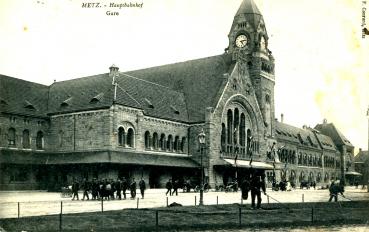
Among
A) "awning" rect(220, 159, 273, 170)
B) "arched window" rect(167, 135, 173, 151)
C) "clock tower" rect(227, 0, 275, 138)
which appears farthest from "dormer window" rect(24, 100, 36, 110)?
"clock tower" rect(227, 0, 275, 138)

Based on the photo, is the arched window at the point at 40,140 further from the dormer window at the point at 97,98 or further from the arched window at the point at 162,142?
the arched window at the point at 162,142

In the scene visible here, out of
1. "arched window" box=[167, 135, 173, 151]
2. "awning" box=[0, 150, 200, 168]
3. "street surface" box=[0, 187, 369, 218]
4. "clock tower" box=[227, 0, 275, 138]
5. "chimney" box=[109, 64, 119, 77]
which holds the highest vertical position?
"clock tower" box=[227, 0, 275, 138]

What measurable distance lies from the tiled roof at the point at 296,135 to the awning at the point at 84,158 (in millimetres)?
43267

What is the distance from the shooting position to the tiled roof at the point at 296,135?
93094 millimetres

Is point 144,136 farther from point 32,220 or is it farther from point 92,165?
point 32,220

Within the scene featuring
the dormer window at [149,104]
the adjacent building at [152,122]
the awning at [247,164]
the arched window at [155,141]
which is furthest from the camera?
the awning at [247,164]

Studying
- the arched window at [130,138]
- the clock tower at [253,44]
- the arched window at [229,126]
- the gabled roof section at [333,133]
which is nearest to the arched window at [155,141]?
the arched window at [130,138]

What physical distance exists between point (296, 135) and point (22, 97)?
6428 cm

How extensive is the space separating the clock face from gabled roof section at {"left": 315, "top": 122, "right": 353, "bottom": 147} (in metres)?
61.5

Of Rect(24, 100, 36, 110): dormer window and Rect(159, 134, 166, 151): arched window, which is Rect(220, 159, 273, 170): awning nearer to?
Rect(159, 134, 166, 151): arched window

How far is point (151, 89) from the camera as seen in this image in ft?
191

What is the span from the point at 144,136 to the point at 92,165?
779cm

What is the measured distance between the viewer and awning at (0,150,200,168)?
44666 millimetres

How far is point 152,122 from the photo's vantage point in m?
52.5
